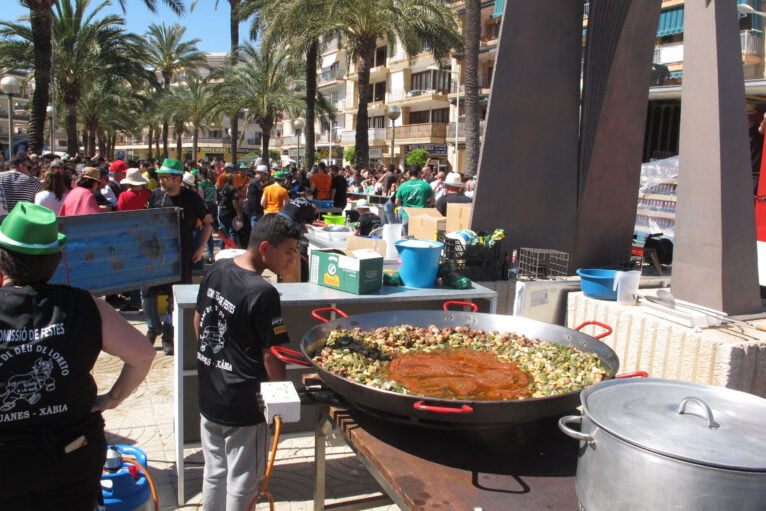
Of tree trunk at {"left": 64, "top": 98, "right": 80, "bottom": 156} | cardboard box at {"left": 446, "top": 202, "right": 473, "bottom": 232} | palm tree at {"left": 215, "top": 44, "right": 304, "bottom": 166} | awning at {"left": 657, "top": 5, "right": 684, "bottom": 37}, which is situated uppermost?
awning at {"left": 657, "top": 5, "right": 684, "bottom": 37}

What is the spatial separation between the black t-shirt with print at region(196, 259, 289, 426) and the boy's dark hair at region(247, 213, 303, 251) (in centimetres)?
17

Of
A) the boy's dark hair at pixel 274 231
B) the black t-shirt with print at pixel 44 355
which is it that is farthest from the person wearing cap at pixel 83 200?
the black t-shirt with print at pixel 44 355

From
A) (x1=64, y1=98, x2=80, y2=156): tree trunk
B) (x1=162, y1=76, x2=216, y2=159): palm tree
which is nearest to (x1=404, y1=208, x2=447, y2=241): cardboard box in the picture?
(x1=64, y1=98, x2=80, y2=156): tree trunk

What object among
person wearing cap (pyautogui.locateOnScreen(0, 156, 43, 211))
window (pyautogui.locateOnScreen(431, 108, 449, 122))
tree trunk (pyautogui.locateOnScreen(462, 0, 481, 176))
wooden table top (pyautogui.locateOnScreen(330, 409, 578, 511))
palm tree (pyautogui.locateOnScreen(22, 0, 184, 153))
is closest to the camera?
wooden table top (pyautogui.locateOnScreen(330, 409, 578, 511))

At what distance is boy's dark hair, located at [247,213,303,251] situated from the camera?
272cm

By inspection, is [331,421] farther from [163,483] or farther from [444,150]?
[444,150]

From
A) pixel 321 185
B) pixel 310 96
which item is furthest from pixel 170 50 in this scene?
pixel 321 185

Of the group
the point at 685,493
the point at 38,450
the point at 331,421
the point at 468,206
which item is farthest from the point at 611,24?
the point at 38,450

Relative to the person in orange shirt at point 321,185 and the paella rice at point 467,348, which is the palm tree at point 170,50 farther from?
the paella rice at point 467,348

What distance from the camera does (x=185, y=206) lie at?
631cm

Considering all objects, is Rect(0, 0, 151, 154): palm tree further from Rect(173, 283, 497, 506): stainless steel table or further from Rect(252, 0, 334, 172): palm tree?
Rect(173, 283, 497, 506): stainless steel table

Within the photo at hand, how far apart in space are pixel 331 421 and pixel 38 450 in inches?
43.0

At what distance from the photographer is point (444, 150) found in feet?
131

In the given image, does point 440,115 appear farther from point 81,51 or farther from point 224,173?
point 224,173
